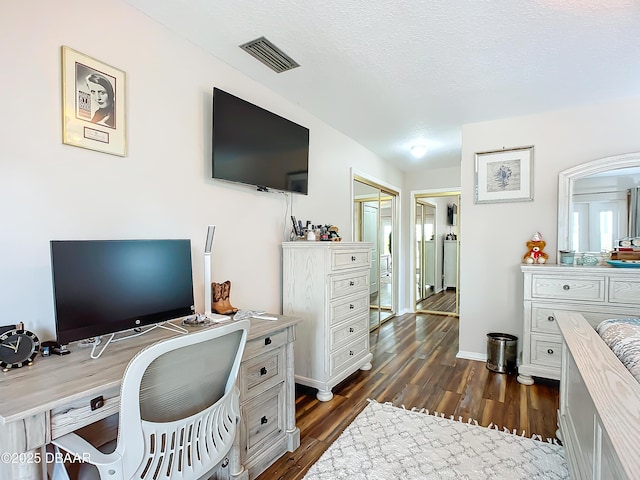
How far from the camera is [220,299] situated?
2127mm

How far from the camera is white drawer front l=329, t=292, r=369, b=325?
2701 mm

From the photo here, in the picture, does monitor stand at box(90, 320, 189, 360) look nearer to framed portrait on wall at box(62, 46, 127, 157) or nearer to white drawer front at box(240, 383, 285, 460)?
white drawer front at box(240, 383, 285, 460)

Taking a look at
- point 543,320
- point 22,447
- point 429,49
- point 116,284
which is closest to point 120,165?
point 116,284

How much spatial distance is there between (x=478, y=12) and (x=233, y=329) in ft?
6.47

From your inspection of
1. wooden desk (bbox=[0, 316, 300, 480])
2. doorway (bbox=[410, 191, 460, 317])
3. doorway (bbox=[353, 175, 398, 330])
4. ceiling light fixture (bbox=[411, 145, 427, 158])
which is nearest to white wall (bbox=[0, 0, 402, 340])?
wooden desk (bbox=[0, 316, 300, 480])

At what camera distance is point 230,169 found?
7.32 ft

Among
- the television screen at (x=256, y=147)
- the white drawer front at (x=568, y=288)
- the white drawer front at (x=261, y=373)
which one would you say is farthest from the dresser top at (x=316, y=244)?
the white drawer front at (x=568, y=288)

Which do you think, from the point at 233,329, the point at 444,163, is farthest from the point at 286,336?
the point at 444,163

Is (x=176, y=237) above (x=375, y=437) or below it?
above

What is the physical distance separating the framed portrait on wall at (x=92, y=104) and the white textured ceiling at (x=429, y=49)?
44 centimetres

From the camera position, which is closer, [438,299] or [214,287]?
[214,287]

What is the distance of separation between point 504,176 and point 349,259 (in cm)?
188

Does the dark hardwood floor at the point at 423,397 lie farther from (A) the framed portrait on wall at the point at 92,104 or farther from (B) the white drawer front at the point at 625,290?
(A) the framed portrait on wall at the point at 92,104

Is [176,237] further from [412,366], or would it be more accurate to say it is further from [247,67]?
[412,366]
